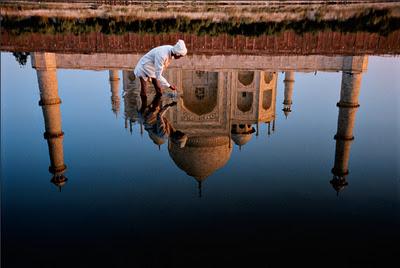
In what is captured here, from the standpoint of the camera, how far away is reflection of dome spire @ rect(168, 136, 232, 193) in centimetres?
266

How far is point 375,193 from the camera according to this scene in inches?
93.0

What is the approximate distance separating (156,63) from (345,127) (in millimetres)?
2004

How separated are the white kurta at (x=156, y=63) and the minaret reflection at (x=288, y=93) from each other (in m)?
1.35

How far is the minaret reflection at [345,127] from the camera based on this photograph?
255 cm

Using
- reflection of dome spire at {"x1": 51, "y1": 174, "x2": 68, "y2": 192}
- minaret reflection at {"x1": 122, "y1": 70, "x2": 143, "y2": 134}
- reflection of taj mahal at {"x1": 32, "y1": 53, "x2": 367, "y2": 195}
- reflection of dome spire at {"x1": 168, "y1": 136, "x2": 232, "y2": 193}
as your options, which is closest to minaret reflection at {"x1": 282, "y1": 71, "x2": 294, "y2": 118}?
reflection of taj mahal at {"x1": 32, "y1": 53, "x2": 367, "y2": 195}

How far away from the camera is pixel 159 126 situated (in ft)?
11.7

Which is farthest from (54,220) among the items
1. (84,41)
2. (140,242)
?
Answer: (84,41)

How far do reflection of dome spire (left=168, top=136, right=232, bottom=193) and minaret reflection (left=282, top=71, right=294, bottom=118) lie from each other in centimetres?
78

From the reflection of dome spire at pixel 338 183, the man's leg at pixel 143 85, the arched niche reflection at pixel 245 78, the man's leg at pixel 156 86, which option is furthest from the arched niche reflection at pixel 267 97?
the reflection of dome spire at pixel 338 183

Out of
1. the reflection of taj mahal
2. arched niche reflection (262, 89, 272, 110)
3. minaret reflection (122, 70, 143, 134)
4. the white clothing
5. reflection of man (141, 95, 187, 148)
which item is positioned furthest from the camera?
arched niche reflection (262, 89, 272, 110)

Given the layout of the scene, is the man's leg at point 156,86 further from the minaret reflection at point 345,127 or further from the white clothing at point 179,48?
the minaret reflection at point 345,127

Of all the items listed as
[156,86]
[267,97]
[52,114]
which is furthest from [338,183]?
[267,97]

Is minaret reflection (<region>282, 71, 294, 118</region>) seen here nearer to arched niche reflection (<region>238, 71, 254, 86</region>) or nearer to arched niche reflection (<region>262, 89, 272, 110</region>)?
arched niche reflection (<region>262, 89, 272, 110</region>)

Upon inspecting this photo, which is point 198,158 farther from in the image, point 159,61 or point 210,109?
point 210,109
